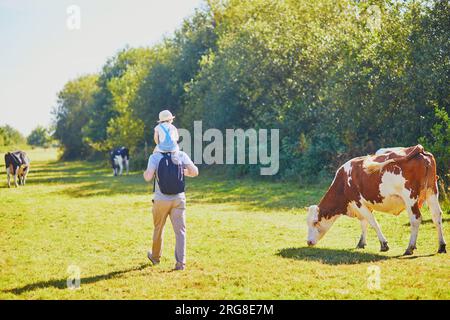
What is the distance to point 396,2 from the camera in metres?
24.1

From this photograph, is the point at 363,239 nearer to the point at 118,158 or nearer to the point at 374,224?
the point at 374,224

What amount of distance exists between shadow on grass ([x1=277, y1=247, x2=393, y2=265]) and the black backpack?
2.58m

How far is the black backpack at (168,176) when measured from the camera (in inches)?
356

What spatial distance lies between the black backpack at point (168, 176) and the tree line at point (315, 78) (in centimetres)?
1211

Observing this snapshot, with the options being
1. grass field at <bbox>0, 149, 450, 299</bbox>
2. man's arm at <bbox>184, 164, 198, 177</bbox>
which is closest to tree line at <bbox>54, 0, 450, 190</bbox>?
grass field at <bbox>0, 149, 450, 299</bbox>

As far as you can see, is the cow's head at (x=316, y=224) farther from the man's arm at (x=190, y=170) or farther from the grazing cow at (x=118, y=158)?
the grazing cow at (x=118, y=158)

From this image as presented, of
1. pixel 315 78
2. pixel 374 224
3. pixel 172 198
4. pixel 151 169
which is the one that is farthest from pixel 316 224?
pixel 315 78

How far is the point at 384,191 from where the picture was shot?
10.5 m

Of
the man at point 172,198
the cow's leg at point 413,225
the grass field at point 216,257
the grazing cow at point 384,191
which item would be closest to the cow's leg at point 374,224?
the grazing cow at point 384,191

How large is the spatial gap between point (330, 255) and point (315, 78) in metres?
20.8

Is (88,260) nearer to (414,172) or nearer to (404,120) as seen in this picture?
(414,172)

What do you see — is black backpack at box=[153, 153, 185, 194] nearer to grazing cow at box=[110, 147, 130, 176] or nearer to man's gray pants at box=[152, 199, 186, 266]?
man's gray pants at box=[152, 199, 186, 266]

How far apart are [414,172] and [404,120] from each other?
42.2 ft
